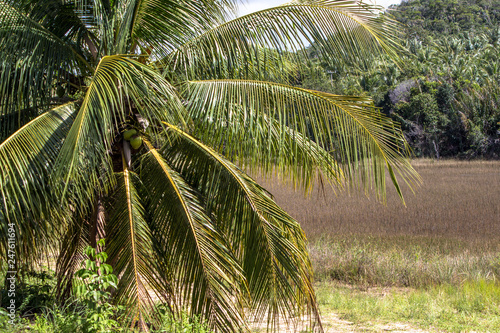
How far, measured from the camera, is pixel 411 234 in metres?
10.9

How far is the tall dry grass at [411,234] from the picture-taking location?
730 centimetres

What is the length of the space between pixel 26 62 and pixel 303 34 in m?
2.46

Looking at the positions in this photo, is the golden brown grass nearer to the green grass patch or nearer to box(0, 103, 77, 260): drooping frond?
the green grass patch

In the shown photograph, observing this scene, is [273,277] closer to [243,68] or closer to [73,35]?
[243,68]

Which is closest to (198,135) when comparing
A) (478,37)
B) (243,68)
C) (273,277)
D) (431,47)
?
(243,68)

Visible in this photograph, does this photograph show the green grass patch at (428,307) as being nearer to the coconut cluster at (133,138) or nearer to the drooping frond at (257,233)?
the drooping frond at (257,233)

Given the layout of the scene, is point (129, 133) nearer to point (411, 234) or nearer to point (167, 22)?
point (167, 22)

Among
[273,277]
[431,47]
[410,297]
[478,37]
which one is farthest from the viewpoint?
[478,37]

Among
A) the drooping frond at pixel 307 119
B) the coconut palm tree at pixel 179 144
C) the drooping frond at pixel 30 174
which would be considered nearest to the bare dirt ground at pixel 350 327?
the coconut palm tree at pixel 179 144

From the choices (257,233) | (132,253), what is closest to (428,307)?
(257,233)

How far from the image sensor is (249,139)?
4.14 m

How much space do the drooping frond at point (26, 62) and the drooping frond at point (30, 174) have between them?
0.47 meters

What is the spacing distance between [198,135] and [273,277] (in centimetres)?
152

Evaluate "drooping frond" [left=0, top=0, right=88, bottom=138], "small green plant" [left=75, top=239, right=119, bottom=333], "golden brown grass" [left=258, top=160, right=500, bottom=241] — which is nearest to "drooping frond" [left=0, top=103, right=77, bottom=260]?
"drooping frond" [left=0, top=0, right=88, bottom=138]
